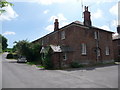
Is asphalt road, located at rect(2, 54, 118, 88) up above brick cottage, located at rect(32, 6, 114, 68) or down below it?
below

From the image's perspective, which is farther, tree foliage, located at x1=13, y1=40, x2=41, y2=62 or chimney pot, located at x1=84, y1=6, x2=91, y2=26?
tree foliage, located at x1=13, y1=40, x2=41, y2=62

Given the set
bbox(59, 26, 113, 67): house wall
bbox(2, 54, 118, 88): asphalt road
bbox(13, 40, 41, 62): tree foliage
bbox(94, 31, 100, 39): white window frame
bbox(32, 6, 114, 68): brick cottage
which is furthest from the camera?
bbox(13, 40, 41, 62): tree foliage

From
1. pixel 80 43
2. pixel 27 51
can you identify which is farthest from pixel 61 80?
pixel 27 51

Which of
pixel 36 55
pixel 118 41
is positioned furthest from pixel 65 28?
pixel 118 41

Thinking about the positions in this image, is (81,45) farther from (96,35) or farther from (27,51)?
(27,51)

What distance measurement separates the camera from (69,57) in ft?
67.2

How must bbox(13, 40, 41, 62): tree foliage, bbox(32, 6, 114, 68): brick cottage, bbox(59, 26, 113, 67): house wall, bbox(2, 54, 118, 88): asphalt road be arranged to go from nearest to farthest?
1. bbox(2, 54, 118, 88): asphalt road
2. bbox(32, 6, 114, 68): brick cottage
3. bbox(59, 26, 113, 67): house wall
4. bbox(13, 40, 41, 62): tree foliage

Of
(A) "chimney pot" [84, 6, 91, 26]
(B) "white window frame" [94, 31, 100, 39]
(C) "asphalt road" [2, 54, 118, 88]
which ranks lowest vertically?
(C) "asphalt road" [2, 54, 118, 88]

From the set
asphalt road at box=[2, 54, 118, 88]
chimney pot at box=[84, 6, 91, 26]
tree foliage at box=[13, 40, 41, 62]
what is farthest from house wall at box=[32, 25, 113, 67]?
tree foliage at box=[13, 40, 41, 62]

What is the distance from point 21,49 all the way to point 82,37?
19870 mm

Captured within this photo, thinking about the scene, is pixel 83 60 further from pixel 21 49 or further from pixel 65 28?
pixel 21 49

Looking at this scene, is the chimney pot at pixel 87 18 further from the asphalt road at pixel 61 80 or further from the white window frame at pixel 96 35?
the asphalt road at pixel 61 80

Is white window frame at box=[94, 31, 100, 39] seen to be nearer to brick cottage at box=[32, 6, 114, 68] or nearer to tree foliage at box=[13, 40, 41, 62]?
brick cottage at box=[32, 6, 114, 68]

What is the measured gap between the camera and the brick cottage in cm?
2022
